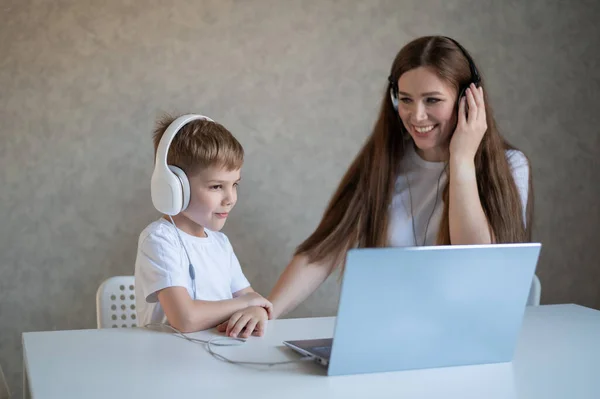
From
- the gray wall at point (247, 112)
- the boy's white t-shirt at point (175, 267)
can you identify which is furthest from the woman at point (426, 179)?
the gray wall at point (247, 112)

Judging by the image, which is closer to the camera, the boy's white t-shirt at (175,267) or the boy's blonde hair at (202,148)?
the boy's white t-shirt at (175,267)

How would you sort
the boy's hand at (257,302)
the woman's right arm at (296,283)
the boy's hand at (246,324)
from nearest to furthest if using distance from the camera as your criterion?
the boy's hand at (246,324) → the boy's hand at (257,302) → the woman's right arm at (296,283)

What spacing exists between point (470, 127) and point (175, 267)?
0.75m

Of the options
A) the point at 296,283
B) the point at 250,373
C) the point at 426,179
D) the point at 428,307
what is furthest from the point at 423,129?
the point at 250,373

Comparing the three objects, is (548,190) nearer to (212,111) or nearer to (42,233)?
(212,111)

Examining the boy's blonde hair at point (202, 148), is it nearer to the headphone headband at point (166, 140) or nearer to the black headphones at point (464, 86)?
the headphone headband at point (166, 140)

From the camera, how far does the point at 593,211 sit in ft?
10.1

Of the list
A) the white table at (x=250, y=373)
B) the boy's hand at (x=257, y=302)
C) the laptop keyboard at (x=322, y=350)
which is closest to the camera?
the white table at (x=250, y=373)

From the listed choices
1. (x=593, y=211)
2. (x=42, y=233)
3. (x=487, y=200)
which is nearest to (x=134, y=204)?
(x=42, y=233)

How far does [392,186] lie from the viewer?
6.37ft

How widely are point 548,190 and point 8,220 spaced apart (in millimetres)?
1965

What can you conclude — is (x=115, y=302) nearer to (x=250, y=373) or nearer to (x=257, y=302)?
(x=257, y=302)

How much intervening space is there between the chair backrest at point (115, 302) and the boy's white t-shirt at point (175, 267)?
239 mm

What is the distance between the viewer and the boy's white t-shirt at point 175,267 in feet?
5.16
